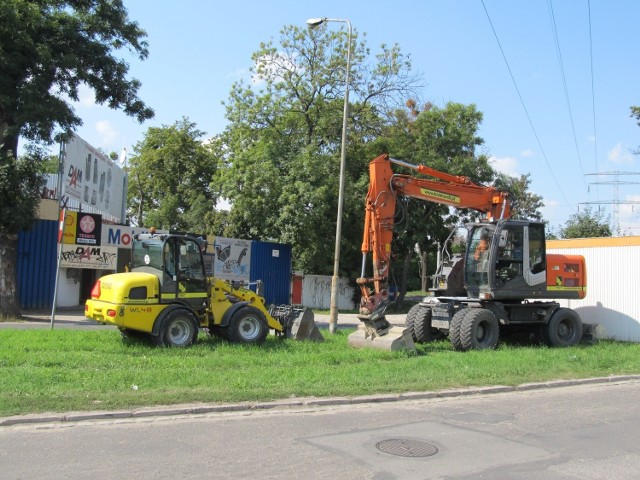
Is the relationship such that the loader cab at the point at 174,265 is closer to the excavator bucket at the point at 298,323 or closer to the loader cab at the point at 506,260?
the excavator bucket at the point at 298,323

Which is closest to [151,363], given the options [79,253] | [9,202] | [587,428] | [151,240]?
[151,240]

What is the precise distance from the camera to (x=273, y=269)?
3122 cm

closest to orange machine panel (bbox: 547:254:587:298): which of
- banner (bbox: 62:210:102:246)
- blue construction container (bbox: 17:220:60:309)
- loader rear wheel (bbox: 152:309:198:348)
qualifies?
loader rear wheel (bbox: 152:309:198:348)

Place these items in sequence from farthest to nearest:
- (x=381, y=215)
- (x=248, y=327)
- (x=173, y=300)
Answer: (x=381, y=215) → (x=248, y=327) → (x=173, y=300)

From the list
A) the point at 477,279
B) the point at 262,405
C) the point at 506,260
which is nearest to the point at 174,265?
the point at 262,405

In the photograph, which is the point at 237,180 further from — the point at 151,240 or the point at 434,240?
the point at 151,240

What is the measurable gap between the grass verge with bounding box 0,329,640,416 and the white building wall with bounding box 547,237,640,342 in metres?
4.49

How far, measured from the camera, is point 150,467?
586cm

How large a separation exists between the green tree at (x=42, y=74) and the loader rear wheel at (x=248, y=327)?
9.97m

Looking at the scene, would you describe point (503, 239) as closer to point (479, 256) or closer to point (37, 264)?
point (479, 256)

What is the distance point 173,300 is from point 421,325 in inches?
267

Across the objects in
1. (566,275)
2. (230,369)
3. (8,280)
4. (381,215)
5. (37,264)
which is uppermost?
(381,215)

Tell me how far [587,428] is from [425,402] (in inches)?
95.6

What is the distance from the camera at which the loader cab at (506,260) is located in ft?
52.0
